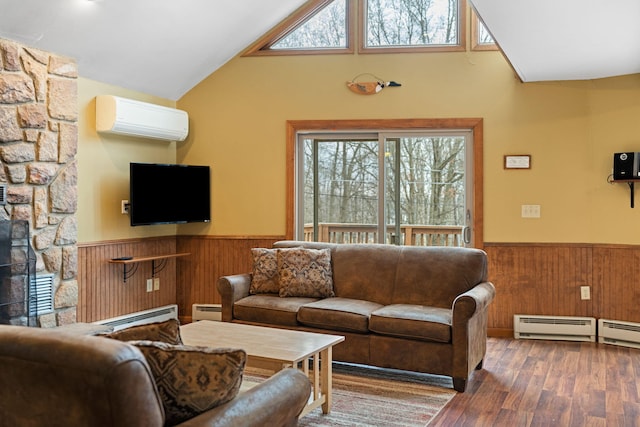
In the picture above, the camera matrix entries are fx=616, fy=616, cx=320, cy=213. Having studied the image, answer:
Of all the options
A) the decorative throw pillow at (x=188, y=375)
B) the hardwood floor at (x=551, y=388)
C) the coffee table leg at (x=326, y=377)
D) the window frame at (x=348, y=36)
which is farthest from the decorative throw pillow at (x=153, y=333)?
the window frame at (x=348, y=36)

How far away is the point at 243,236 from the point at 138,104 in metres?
1.61

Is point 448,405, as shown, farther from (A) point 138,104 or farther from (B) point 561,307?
(A) point 138,104

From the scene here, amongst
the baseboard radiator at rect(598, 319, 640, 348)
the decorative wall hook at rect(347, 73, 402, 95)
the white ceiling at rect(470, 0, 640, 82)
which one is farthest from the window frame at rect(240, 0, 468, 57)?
the baseboard radiator at rect(598, 319, 640, 348)

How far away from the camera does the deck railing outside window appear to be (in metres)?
5.79

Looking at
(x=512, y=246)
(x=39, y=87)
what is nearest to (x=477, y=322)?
(x=512, y=246)

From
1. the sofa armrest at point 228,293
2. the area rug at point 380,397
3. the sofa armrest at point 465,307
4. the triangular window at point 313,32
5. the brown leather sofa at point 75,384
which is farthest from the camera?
the triangular window at point 313,32

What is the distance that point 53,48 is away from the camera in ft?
14.8

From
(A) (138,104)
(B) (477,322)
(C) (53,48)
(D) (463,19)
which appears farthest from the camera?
(D) (463,19)

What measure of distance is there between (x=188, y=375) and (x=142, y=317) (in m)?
4.06


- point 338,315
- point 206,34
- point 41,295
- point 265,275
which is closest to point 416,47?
point 206,34

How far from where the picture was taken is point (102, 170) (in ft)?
17.2

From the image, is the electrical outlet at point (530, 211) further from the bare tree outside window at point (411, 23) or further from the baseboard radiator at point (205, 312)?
the baseboard radiator at point (205, 312)

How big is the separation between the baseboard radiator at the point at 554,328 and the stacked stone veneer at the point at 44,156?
12.3 feet

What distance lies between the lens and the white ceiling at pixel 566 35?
3.69 m
